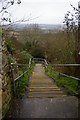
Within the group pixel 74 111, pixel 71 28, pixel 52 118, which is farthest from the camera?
pixel 71 28

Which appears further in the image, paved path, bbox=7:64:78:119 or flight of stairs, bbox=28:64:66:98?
flight of stairs, bbox=28:64:66:98

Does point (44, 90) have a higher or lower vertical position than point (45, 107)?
lower

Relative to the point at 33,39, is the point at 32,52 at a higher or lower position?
lower

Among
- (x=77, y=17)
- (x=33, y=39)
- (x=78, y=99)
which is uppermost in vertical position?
(x=77, y=17)

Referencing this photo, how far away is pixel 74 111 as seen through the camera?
12.8 ft

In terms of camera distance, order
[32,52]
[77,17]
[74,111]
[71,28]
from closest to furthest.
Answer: [74,111]
[77,17]
[71,28]
[32,52]

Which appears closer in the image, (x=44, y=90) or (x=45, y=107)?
(x=45, y=107)

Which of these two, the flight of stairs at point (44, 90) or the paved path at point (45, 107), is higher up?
the paved path at point (45, 107)

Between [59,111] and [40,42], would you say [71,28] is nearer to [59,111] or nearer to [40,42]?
[59,111]

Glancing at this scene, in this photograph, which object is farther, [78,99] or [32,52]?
[32,52]

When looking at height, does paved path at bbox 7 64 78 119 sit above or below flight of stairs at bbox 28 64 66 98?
above

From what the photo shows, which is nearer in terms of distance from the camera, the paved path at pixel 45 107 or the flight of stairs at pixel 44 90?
the paved path at pixel 45 107

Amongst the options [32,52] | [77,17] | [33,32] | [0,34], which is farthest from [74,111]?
[32,52]

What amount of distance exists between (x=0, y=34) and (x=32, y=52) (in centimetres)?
2161
